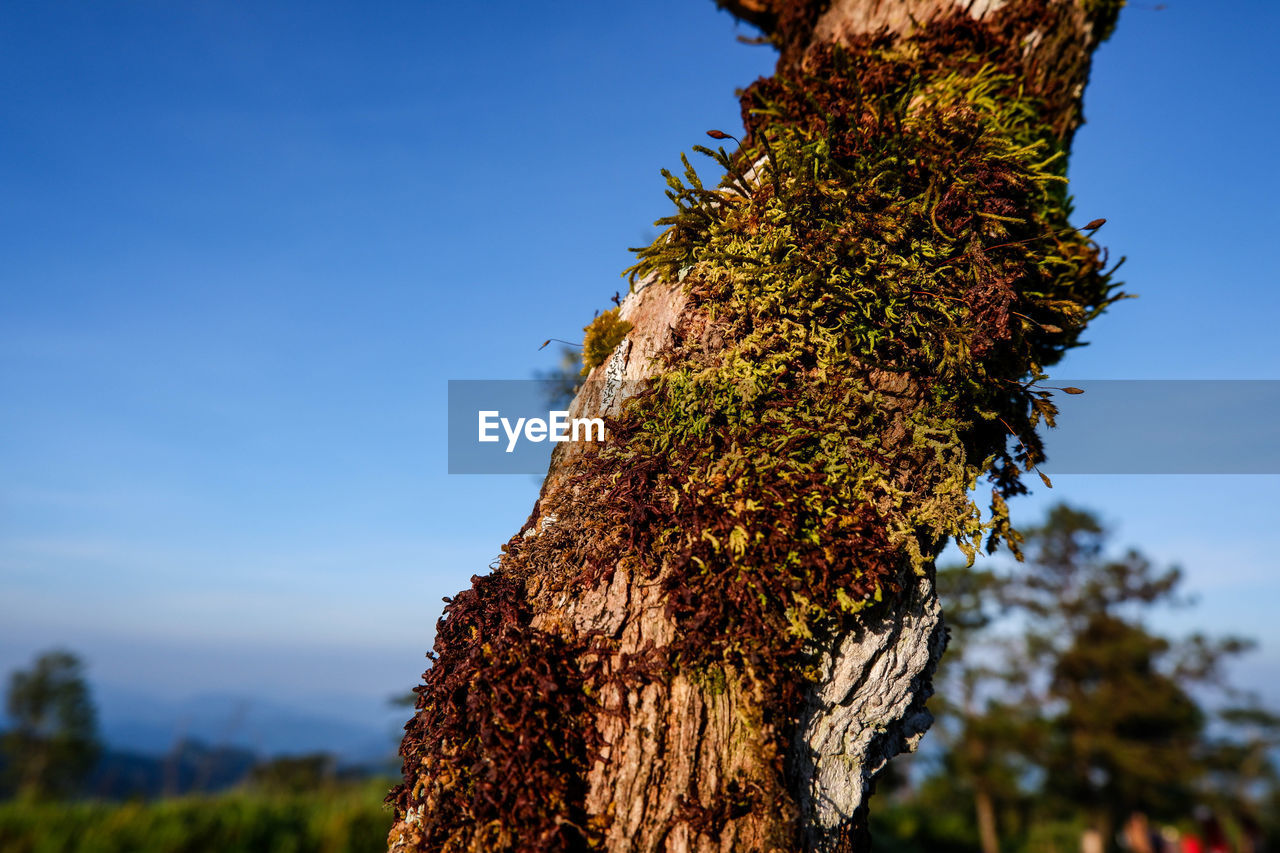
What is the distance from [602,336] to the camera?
9.34 ft

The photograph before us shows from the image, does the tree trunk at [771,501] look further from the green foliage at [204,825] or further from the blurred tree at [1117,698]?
the blurred tree at [1117,698]

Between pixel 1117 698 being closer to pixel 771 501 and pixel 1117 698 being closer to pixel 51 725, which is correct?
pixel 771 501

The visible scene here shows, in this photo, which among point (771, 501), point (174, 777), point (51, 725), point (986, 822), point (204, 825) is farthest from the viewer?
point (51, 725)

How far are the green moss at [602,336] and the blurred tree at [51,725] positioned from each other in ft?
122

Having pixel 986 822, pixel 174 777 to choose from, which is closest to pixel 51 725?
pixel 174 777

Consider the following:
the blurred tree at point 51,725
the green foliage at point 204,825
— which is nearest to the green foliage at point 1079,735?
the green foliage at point 204,825

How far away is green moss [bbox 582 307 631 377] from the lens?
2810mm

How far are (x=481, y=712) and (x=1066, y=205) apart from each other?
131 inches

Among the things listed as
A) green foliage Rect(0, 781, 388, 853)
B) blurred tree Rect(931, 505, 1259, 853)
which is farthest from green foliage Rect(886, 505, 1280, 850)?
green foliage Rect(0, 781, 388, 853)

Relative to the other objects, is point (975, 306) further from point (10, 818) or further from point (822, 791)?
point (10, 818)

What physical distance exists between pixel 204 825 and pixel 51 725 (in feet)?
112

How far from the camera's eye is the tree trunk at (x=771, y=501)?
6.49 ft

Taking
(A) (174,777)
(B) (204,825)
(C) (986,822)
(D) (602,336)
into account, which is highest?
(D) (602,336)

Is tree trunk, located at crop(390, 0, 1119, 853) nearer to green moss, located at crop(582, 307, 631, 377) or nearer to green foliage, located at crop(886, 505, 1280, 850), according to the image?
green moss, located at crop(582, 307, 631, 377)
